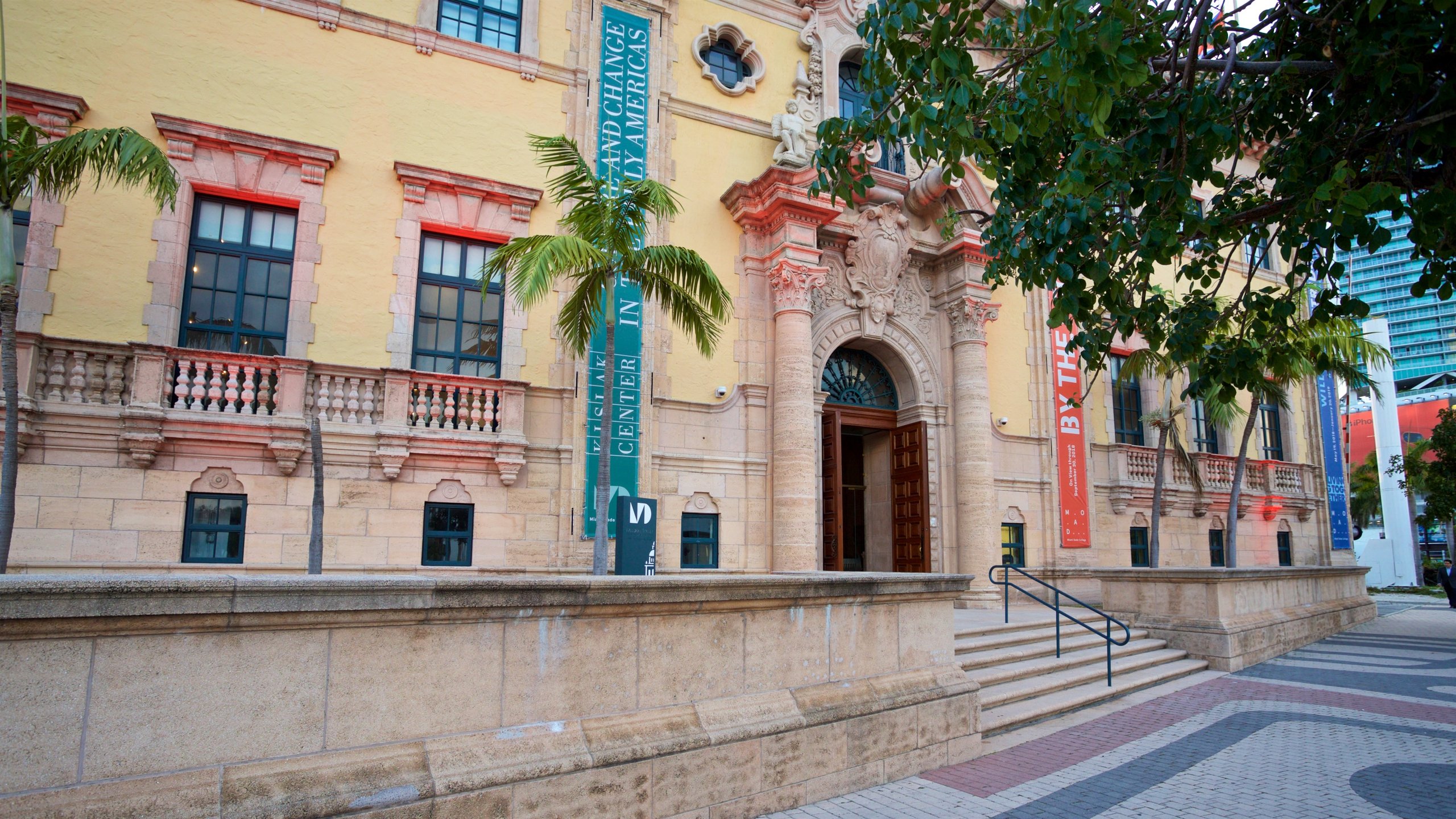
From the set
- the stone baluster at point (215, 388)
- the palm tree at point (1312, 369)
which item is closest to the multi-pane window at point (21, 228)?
the stone baluster at point (215, 388)

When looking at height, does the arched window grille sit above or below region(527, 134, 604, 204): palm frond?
below

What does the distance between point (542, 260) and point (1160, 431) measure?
1594 cm

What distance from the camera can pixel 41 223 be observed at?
1031 cm

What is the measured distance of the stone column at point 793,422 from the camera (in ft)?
45.1

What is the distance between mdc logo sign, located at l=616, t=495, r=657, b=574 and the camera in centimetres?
797

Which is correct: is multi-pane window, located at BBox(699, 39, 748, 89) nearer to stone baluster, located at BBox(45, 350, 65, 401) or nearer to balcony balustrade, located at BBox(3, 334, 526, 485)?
balcony balustrade, located at BBox(3, 334, 526, 485)

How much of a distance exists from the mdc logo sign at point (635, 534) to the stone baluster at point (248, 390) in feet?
19.8

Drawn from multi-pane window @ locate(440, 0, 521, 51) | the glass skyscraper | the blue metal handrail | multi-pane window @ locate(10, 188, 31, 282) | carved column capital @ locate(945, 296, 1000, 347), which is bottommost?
the blue metal handrail

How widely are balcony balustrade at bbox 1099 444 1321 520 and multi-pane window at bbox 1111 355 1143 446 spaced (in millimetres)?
547

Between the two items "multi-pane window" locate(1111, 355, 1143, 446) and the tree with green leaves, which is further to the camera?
"multi-pane window" locate(1111, 355, 1143, 446)

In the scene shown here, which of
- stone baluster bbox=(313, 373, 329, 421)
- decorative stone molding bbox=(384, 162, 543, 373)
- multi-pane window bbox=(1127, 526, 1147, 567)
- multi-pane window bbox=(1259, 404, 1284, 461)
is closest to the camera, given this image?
stone baluster bbox=(313, 373, 329, 421)

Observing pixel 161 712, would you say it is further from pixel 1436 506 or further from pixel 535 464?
pixel 1436 506

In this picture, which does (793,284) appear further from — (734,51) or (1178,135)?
(1178,135)

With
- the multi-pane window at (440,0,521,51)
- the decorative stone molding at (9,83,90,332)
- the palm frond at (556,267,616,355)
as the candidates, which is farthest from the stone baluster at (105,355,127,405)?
the multi-pane window at (440,0,521,51)
